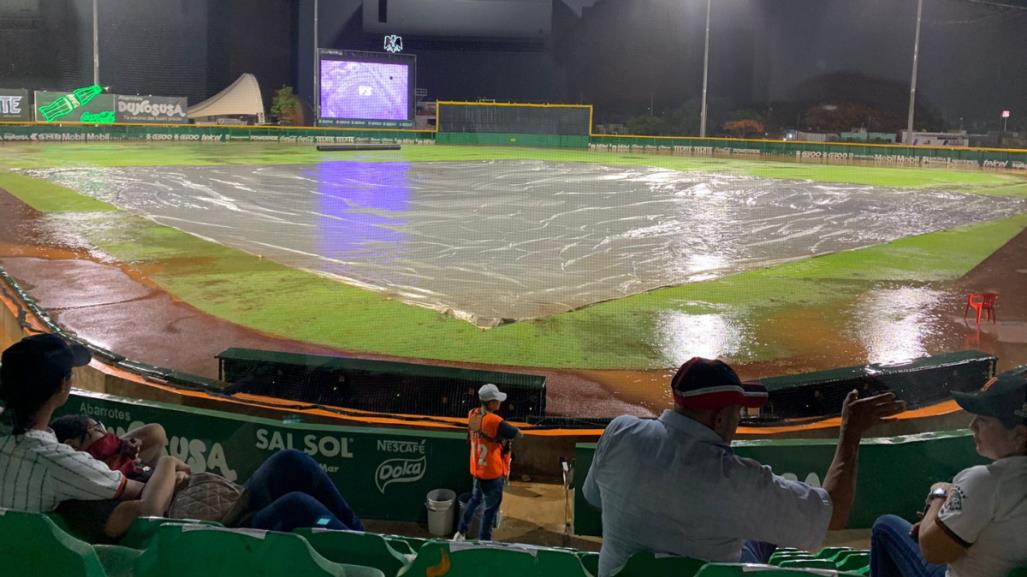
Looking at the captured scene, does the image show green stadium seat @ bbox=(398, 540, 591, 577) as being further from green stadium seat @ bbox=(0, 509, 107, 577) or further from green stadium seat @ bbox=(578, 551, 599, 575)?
green stadium seat @ bbox=(0, 509, 107, 577)

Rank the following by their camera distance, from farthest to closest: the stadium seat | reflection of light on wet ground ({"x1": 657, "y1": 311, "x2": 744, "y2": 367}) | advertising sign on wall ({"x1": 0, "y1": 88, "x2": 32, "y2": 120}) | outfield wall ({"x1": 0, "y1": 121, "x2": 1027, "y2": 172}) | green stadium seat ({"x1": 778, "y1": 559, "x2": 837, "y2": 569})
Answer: advertising sign on wall ({"x1": 0, "y1": 88, "x2": 32, "y2": 120})
outfield wall ({"x1": 0, "y1": 121, "x2": 1027, "y2": 172})
reflection of light on wet ground ({"x1": 657, "y1": 311, "x2": 744, "y2": 367})
the stadium seat
green stadium seat ({"x1": 778, "y1": 559, "x2": 837, "y2": 569})

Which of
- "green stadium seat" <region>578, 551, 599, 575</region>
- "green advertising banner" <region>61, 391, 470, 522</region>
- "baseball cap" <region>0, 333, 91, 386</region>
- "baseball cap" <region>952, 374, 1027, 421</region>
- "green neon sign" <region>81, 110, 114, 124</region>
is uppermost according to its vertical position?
"green neon sign" <region>81, 110, 114, 124</region>

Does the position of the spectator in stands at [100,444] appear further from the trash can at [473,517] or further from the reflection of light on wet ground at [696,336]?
the reflection of light on wet ground at [696,336]

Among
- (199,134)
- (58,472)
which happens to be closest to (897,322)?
(58,472)

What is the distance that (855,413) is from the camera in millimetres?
3109

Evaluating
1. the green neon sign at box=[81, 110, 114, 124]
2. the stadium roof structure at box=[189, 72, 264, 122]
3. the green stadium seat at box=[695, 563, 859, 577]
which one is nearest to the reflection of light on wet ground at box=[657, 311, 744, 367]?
the green stadium seat at box=[695, 563, 859, 577]

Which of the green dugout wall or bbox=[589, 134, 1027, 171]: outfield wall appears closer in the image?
the green dugout wall

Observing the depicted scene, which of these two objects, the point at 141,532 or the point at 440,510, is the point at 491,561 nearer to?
the point at 141,532

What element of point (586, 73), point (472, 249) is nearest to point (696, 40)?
point (586, 73)

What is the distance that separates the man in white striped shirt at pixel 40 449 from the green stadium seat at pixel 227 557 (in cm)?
60

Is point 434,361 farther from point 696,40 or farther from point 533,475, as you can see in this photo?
point 696,40

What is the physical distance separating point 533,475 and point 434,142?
1716 inches

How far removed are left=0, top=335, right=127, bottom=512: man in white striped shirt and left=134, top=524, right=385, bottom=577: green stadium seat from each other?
0.60 metres

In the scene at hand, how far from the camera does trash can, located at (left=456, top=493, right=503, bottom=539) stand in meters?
5.85
